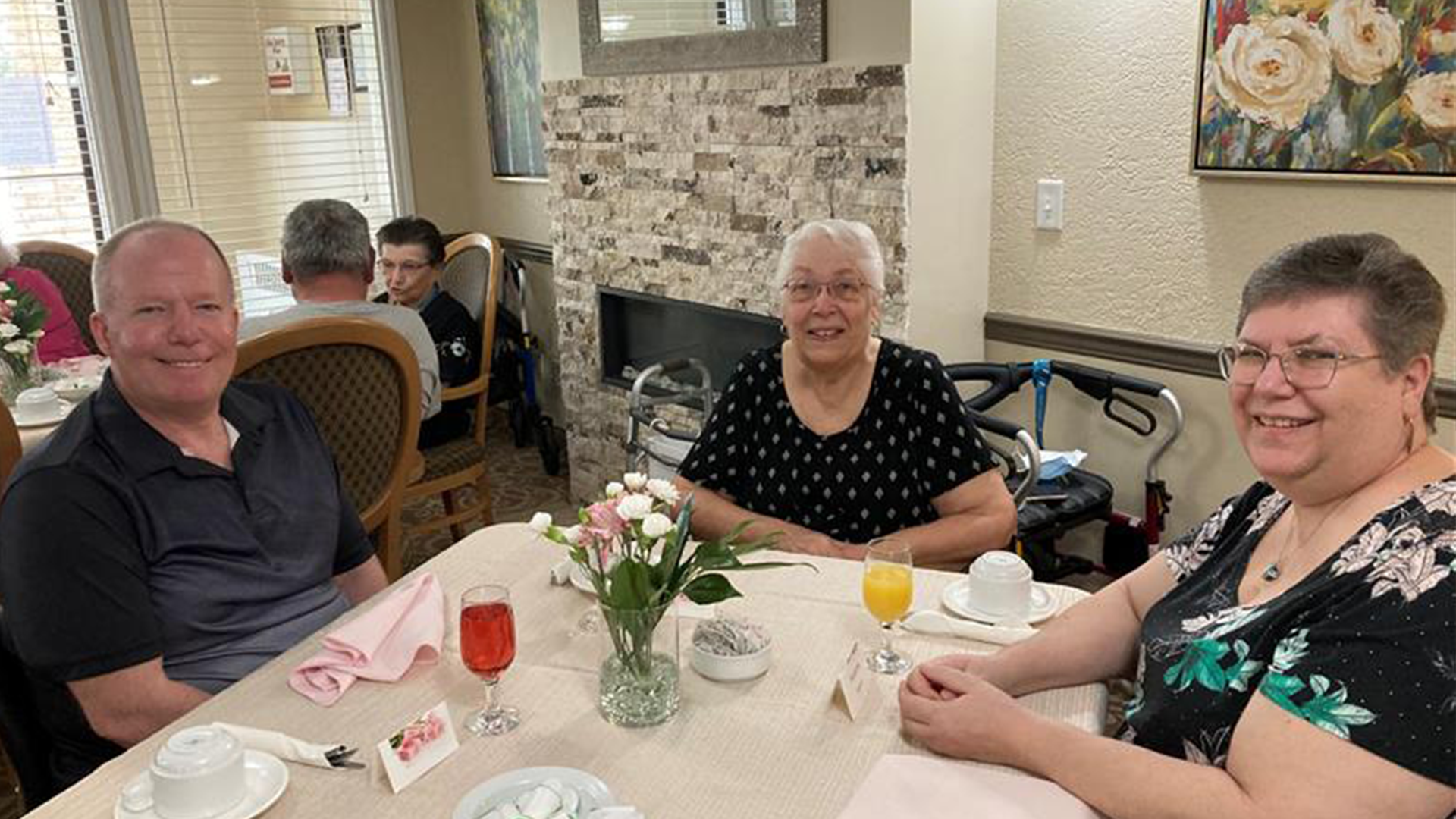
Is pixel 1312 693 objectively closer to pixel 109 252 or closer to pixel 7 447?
pixel 109 252

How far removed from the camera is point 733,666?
1.40 m

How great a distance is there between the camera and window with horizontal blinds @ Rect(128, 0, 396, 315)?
14.5ft

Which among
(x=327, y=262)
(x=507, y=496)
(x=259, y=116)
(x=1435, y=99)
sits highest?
(x=259, y=116)

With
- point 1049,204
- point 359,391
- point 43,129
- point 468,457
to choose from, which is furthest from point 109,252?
point 43,129

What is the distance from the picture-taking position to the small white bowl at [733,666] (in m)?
1.40

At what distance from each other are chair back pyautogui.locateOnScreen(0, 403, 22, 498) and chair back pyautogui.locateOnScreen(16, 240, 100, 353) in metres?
1.83

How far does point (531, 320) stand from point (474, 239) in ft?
3.33

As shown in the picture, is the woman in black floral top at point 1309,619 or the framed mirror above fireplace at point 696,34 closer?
the woman in black floral top at point 1309,619

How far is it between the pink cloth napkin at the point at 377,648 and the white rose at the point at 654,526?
17.1 inches

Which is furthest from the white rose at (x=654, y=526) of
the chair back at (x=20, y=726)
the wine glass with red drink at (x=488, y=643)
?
the chair back at (x=20, y=726)

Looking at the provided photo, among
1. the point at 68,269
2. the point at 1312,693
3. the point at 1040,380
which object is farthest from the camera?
the point at 68,269

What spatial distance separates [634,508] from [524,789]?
0.33 meters

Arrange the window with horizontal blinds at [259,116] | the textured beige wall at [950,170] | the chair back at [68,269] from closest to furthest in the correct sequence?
the textured beige wall at [950,170], the chair back at [68,269], the window with horizontal blinds at [259,116]

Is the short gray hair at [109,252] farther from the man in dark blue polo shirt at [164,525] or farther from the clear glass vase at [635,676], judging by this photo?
the clear glass vase at [635,676]
